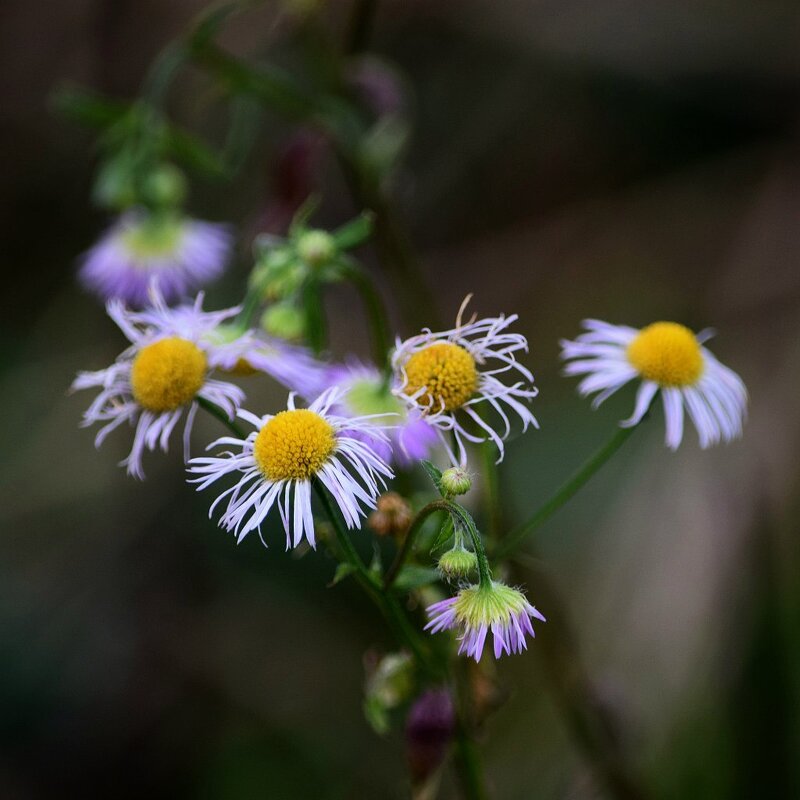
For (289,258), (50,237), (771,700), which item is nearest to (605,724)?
(771,700)

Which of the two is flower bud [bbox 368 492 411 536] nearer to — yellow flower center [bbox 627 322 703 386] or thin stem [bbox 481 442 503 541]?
thin stem [bbox 481 442 503 541]

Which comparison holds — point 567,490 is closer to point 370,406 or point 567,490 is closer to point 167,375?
point 370,406

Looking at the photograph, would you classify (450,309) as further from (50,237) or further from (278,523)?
(50,237)

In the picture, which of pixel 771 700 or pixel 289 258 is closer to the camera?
pixel 289 258

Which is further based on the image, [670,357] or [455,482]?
[670,357]

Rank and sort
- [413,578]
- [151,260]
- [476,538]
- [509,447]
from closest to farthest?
[476,538]
[413,578]
[151,260]
[509,447]

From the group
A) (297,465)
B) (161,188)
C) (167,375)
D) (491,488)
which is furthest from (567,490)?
(161,188)

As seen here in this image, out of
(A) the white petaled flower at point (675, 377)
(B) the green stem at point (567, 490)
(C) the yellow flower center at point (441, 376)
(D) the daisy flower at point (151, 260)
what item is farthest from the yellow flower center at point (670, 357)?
(D) the daisy flower at point (151, 260)
